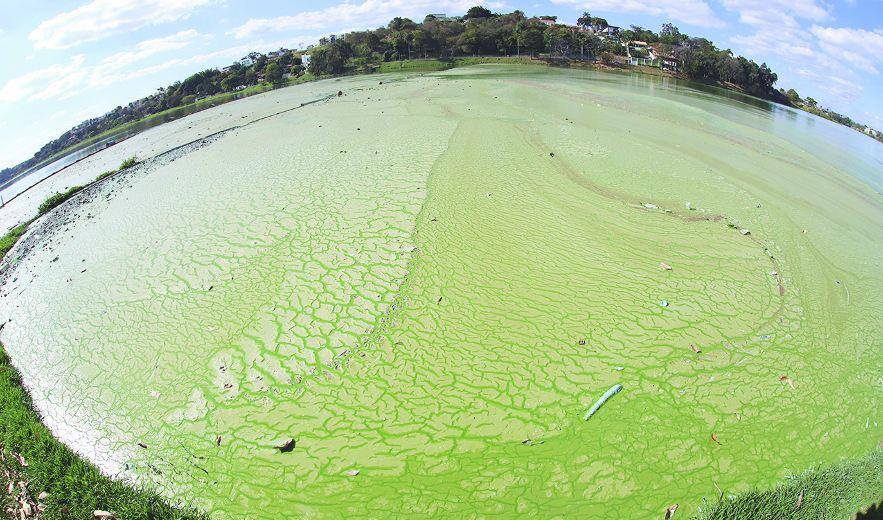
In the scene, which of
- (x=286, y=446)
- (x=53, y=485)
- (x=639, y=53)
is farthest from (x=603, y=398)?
(x=639, y=53)

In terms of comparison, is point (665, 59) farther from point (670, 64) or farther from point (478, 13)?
point (478, 13)

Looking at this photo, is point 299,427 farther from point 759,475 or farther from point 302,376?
point 759,475

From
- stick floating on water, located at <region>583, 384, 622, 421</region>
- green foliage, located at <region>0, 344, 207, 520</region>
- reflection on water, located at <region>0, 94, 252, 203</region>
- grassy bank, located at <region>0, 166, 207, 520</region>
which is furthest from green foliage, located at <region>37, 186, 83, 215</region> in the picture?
stick floating on water, located at <region>583, 384, 622, 421</region>

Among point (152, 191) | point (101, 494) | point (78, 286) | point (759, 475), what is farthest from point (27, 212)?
point (759, 475)

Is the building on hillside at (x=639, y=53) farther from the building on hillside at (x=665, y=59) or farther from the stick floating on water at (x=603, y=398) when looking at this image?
the stick floating on water at (x=603, y=398)

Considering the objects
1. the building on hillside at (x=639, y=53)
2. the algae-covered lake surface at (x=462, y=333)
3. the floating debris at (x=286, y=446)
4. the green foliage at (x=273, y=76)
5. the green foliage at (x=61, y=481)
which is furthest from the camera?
the green foliage at (x=273, y=76)

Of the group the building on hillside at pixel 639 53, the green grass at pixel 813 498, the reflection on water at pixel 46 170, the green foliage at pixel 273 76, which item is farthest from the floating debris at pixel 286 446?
the building on hillside at pixel 639 53
